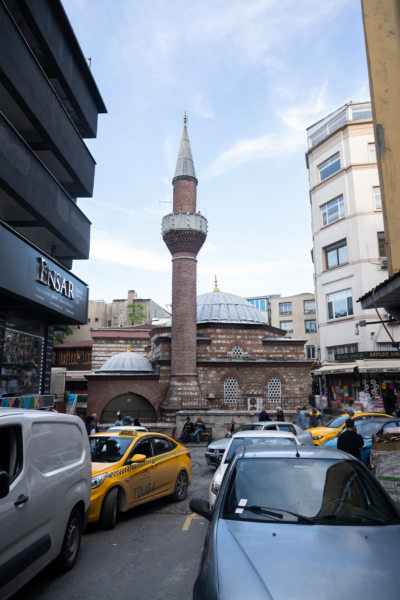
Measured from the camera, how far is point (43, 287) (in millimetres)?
13164

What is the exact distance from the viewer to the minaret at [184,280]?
80.2ft

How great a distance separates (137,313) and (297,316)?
23.5 metres

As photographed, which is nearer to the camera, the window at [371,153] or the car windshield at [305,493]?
the car windshield at [305,493]

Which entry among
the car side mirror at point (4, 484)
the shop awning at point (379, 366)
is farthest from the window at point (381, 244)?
the car side mirror at point (4, 484)

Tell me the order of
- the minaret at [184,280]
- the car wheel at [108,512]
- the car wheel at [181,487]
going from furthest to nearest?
the minaret at [184,280] → the car wheel at [181,487] → the car wheel at [108,512]

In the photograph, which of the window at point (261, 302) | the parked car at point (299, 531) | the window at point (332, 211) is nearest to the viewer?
the parked car at point (299, 531)

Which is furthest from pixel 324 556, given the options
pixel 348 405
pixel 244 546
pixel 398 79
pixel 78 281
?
pixel 348 405

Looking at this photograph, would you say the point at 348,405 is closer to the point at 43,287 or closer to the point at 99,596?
the point at 43,287

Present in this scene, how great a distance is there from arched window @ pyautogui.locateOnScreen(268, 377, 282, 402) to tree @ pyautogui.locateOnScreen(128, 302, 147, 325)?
1406 inches

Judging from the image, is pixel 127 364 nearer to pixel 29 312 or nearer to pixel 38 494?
pixel 29 312

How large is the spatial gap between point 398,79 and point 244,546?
1303 cm

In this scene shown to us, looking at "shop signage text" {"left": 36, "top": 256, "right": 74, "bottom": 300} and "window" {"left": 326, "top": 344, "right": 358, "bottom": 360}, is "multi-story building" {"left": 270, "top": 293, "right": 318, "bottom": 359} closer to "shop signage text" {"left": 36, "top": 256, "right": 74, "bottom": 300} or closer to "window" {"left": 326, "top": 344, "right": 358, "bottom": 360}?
"window" {"left": 326, "top": 344, "right": 358, "bottom": 360}

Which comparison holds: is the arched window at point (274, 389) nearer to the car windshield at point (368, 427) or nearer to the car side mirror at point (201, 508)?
the car windshield at point (368, 427)

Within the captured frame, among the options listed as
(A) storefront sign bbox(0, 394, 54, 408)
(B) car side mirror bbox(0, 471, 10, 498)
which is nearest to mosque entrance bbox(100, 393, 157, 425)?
(A) storefront sign bbox(0, 394, 54, 408)
